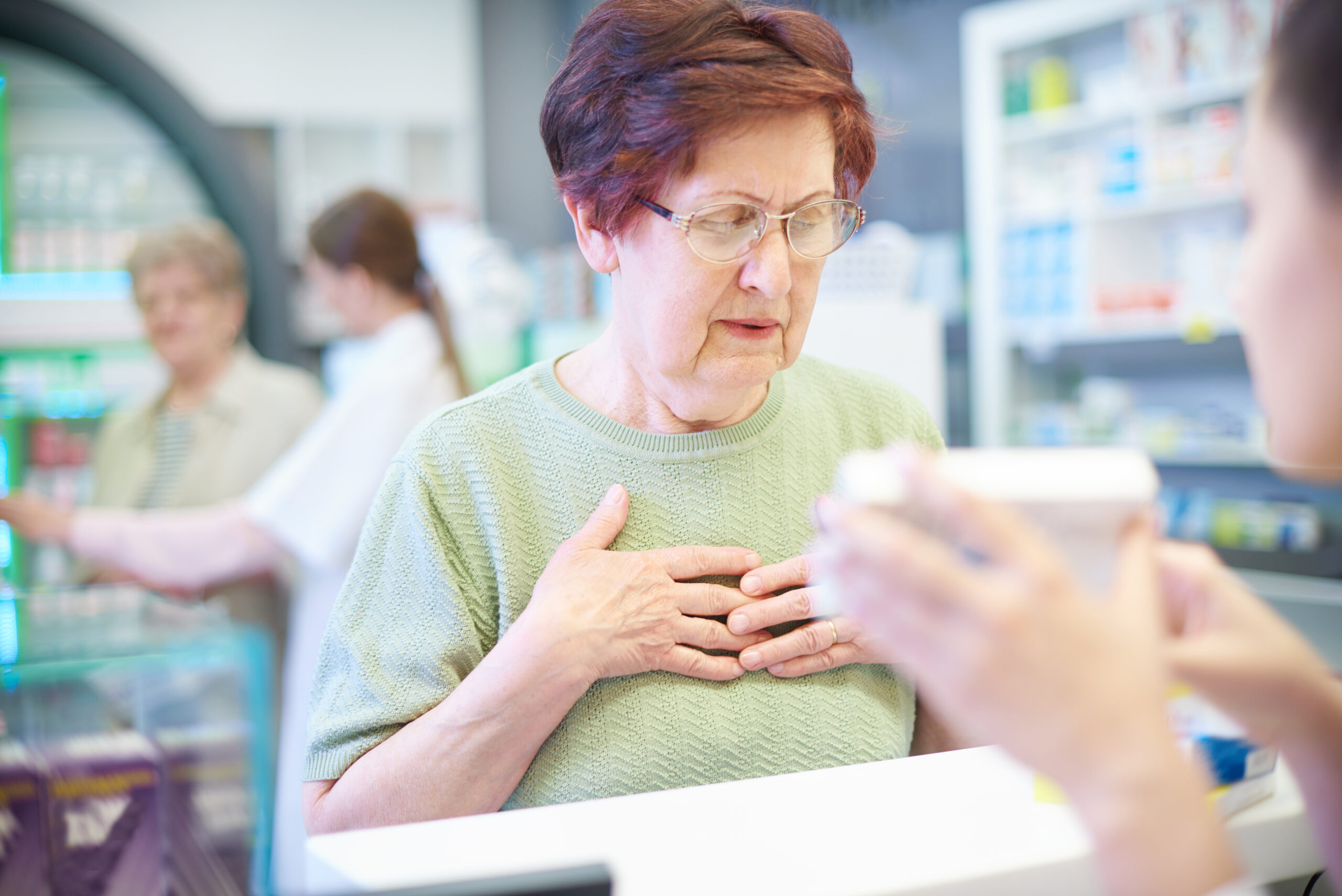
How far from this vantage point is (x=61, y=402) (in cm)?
479

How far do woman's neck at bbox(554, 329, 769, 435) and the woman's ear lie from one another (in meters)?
0.10

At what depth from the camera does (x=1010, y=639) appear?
1.90 feet

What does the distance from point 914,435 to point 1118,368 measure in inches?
153

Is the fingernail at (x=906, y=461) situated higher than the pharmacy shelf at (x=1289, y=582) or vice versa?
the fingernail at (x=906, y=461)

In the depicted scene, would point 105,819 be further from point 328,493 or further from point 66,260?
point 66,260

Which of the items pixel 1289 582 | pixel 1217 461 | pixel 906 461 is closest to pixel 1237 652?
pixel 906 461

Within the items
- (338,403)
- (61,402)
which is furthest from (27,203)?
(338,403)

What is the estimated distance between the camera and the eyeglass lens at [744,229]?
3.76 ft

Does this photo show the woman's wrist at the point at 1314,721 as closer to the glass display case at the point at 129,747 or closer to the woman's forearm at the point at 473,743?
the woman's forearm at the point at 473,743

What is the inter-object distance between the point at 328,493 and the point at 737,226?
4.07ft

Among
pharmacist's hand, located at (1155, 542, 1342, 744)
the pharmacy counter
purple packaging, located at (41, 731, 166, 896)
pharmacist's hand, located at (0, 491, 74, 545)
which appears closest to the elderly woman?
the pharmacy counter

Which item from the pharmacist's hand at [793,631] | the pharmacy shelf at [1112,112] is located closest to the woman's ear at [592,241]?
the pharmacist's hand at [793,631]

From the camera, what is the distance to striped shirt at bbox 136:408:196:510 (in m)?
2.85

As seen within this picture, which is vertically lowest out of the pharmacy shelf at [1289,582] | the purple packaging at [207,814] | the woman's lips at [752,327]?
the pharmacy shelf at [1289,582]
